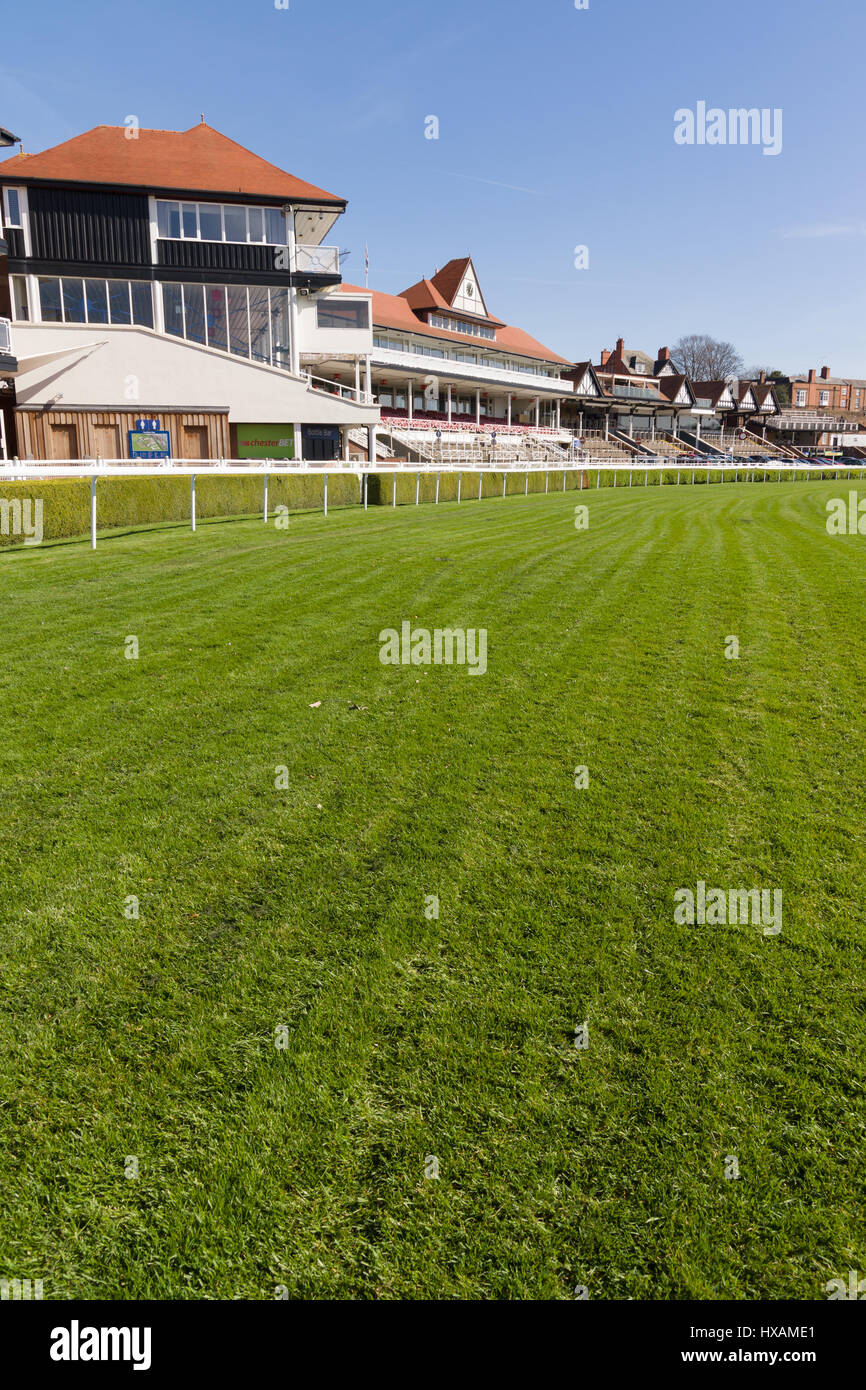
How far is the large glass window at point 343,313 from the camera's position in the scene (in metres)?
44.0

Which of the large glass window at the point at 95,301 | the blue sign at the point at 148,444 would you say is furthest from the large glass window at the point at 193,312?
the blue sign at the point at 148,444

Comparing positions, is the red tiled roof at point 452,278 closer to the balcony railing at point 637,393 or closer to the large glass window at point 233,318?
the balcony railing at point 637,393

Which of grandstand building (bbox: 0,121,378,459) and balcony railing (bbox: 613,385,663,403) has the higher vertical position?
balcony railing (bbox: 613,385,663,403)

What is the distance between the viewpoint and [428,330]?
2498 inches

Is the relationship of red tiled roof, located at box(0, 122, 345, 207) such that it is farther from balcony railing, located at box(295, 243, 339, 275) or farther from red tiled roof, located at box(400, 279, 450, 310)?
red tiled roof, located at box(400, 279, 450, 310)

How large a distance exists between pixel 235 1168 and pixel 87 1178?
0.54 metres

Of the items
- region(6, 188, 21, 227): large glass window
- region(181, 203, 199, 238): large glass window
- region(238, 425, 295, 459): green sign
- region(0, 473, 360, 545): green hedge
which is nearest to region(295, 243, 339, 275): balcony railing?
region(181, 203, 199, 238): large glass window

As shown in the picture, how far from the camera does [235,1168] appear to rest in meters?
2.99

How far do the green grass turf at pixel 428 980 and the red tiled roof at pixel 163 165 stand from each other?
39.8 metres

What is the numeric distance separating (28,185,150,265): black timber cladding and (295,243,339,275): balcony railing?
7.29m

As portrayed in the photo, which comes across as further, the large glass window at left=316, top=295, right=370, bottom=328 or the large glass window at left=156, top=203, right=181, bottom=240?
the large glass window at left=316, top=295, right=370, bottom=328

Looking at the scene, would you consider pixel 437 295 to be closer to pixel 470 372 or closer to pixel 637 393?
pixel 470 372

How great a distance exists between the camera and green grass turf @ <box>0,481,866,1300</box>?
276cm
